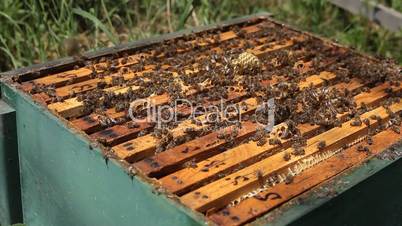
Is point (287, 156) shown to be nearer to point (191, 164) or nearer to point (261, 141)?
point (261, 141)

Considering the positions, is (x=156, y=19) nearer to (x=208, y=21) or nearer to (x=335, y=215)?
(x=208, y=21)

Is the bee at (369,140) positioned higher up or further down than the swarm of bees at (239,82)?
further down

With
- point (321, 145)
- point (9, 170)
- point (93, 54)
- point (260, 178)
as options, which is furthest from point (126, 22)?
point (260, 178)

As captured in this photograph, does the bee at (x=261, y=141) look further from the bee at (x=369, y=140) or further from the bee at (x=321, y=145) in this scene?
the bee at (x=369, y=140)

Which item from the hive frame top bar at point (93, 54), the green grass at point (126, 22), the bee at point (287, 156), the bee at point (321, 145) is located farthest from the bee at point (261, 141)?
the green grass at point (126, 22)

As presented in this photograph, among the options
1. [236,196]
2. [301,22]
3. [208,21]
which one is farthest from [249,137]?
[301,22]

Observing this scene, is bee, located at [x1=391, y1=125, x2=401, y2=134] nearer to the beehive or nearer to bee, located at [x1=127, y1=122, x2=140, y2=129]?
the beehive
